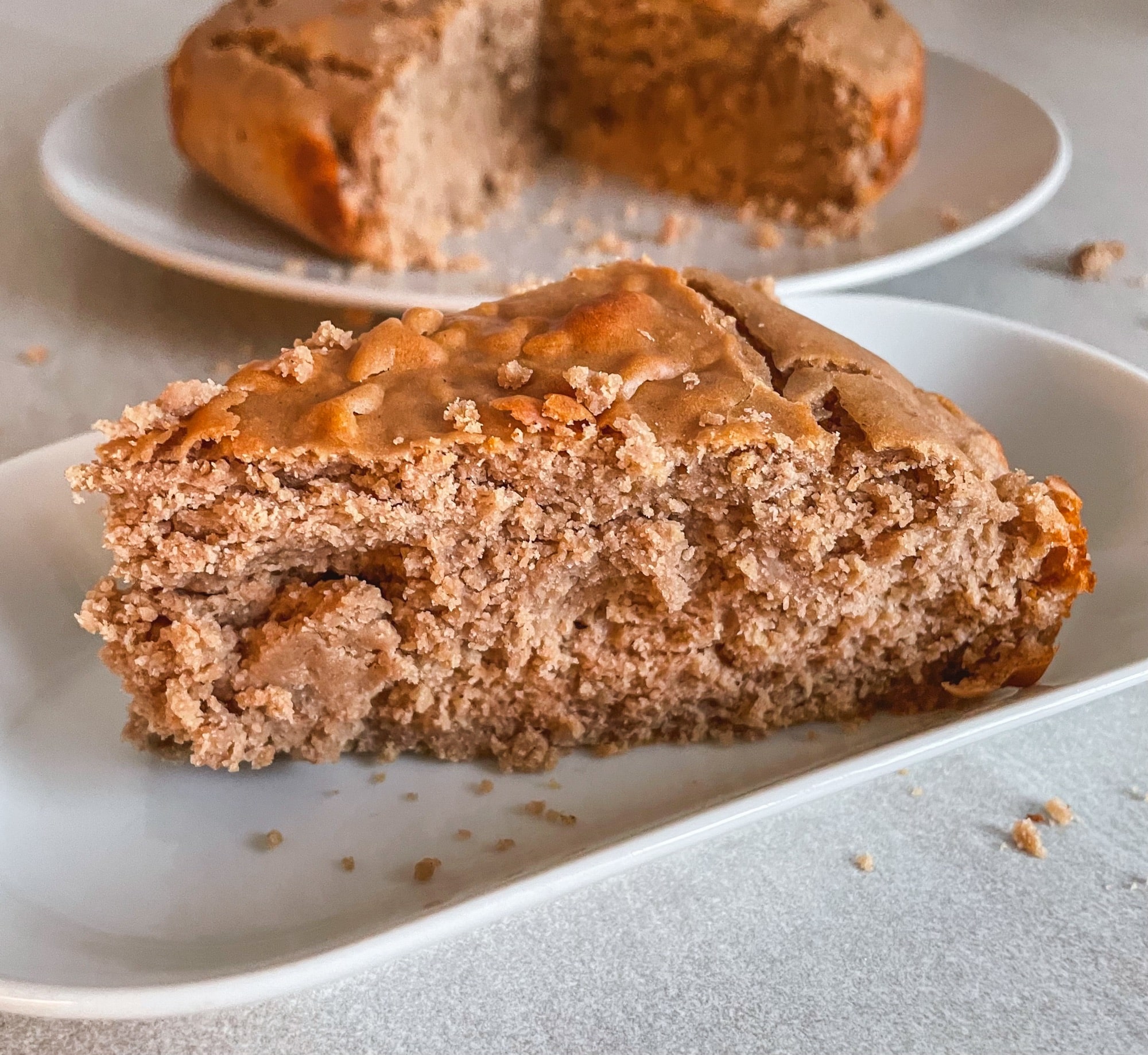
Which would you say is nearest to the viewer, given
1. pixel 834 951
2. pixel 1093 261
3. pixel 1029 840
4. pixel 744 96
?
pixel 834 951

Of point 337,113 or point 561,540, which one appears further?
point 337,113

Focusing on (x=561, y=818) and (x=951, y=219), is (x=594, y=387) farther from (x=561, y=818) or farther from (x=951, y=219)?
(x=951, y=219)

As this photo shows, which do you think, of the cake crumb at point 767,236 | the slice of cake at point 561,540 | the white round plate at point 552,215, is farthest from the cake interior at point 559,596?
the cake crumb at point 767,236

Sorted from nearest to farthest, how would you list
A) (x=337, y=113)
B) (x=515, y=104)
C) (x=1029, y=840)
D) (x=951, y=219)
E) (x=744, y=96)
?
(x=1029, y=840) → (x=337, y=113) → (x=951, y=219) → (x=744, y=96) → (x=515, y=104)

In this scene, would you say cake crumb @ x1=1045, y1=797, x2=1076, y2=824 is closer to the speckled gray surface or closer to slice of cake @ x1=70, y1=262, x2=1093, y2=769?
the speckled gray surface

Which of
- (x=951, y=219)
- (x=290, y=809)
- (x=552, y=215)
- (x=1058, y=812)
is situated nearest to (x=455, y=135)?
(x=552, y=215)

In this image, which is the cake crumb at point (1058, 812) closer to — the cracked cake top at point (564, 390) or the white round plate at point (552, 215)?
the cracked cake top at point (564, 390)

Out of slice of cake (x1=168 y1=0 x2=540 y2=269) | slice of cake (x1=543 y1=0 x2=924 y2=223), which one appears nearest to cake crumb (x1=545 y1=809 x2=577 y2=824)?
slice of cake (x1=168 y1=0 x2=540 y2=269)
